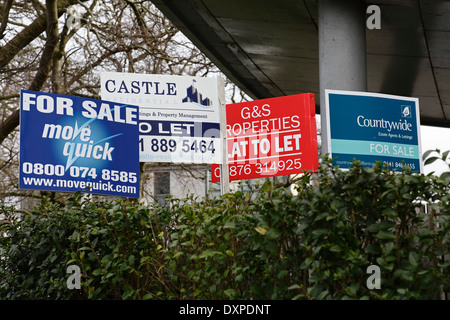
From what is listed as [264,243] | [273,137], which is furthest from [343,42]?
[264,243]

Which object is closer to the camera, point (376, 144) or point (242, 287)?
point (242, 287)

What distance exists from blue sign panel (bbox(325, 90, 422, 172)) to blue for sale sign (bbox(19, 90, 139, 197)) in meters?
2.53

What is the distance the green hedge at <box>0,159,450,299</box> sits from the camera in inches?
158

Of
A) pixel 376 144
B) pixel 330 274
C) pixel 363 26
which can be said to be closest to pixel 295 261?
pixel 330 274

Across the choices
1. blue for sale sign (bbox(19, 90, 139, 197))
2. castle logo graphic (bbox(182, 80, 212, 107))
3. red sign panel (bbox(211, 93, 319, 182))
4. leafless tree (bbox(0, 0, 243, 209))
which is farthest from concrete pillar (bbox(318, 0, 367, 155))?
leafless tree (bbox(0, 0, 243, 209))

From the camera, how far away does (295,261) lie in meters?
4.41

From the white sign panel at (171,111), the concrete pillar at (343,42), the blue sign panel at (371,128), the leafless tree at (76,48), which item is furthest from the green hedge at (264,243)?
the leafless tree at (76,48)

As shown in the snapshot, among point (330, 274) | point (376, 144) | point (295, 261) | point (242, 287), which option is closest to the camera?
point (330, 274)

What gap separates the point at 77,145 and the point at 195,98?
4.74 ft

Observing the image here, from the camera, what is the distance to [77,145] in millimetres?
7066

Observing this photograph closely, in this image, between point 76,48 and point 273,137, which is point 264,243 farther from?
point 76,48

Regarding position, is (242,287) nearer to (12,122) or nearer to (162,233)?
(162,233)

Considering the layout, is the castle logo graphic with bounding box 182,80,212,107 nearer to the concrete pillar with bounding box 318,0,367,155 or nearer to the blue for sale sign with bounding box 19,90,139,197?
the blue for sale sign with bounding box 19,90,139,197
